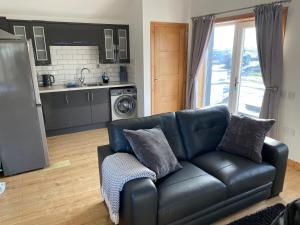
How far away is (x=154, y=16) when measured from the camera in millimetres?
4348

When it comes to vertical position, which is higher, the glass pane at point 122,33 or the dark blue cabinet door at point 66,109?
the glass pane at point 122,33

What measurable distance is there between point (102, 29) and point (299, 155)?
3987mm

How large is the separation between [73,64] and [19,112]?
2146 millimetres

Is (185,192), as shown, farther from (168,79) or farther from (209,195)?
(168,79)

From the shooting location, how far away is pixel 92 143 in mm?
4070

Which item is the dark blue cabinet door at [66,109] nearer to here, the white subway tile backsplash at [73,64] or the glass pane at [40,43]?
the white subway tile backsplash at [73,64]

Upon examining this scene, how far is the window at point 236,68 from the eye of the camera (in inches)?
143

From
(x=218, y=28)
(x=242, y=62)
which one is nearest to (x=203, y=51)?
(x=218, y=28)

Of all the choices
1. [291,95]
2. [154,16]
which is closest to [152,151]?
[291,95]

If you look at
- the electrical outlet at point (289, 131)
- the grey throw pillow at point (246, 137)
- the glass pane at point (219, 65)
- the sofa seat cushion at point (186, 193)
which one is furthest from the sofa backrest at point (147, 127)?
the glass pane at point (219, 65)

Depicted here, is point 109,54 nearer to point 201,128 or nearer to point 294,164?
point 201,128

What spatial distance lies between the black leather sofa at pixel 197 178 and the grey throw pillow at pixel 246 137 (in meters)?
0.08

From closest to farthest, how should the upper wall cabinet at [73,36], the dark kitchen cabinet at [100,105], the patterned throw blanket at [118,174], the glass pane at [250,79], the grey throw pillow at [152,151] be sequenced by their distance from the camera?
the patterned throw blanket at [118,174]
the grey throw pillow at [152,151]
the glass pane at [250,79]
the upper wall cabinet at [73,36]
the dark kitchen cabinet at [100,105]

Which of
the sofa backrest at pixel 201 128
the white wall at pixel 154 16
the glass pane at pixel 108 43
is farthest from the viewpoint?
the glass pane at pixel 108 43
